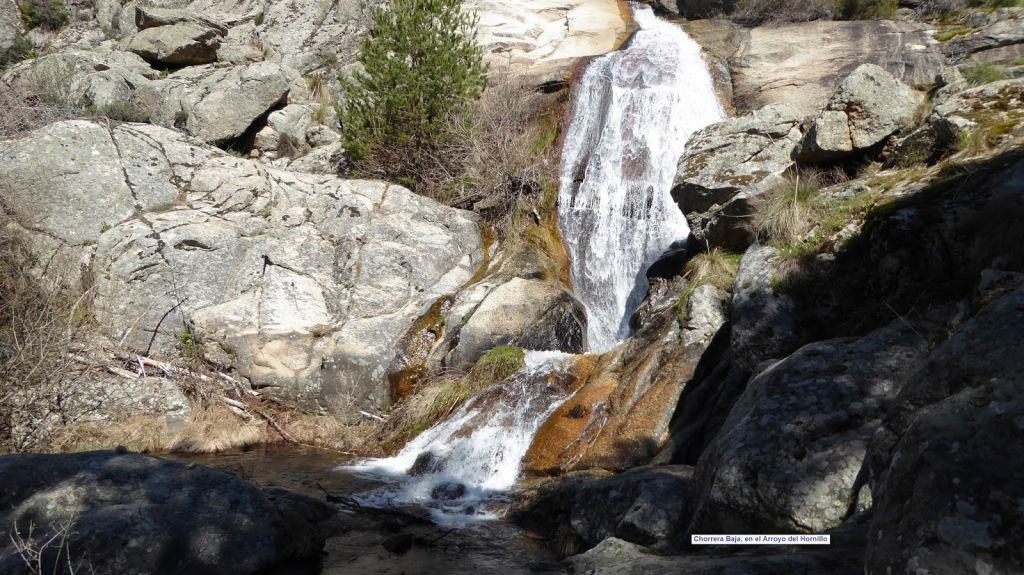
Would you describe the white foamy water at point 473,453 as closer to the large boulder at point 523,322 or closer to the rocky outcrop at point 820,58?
the large boulder at point 523,322

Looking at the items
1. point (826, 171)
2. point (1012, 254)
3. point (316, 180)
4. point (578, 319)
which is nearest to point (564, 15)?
point (316, 180)

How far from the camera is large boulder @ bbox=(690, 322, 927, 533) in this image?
333cm

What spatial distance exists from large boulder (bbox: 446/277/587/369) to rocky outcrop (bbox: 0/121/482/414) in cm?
116

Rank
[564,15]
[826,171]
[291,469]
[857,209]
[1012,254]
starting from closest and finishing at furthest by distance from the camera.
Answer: [1012,254]
[857,209]
[826,171]
[291,469]
[564,15]

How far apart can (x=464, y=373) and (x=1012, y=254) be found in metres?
6.77

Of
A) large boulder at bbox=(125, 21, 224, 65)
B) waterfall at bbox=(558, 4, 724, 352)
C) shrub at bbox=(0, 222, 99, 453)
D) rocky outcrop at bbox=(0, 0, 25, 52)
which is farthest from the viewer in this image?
rocky outcrop at bbox=(0, 0, 25, 52)

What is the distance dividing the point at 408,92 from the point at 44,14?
1716 cm

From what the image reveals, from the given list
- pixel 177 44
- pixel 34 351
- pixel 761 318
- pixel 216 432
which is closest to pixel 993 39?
pixel 761 318

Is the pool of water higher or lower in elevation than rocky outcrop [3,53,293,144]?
lower

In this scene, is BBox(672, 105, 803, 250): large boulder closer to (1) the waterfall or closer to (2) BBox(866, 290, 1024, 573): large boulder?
(1) the waterfall

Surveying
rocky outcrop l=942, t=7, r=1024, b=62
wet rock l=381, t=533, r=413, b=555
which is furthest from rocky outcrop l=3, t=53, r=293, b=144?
rocky outcrop l=942, t=7, r=1024, b=62

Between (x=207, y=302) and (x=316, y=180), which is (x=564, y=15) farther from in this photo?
(x=207, y=302)

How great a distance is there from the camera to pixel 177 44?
17.4 meters

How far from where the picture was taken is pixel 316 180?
1200cm
